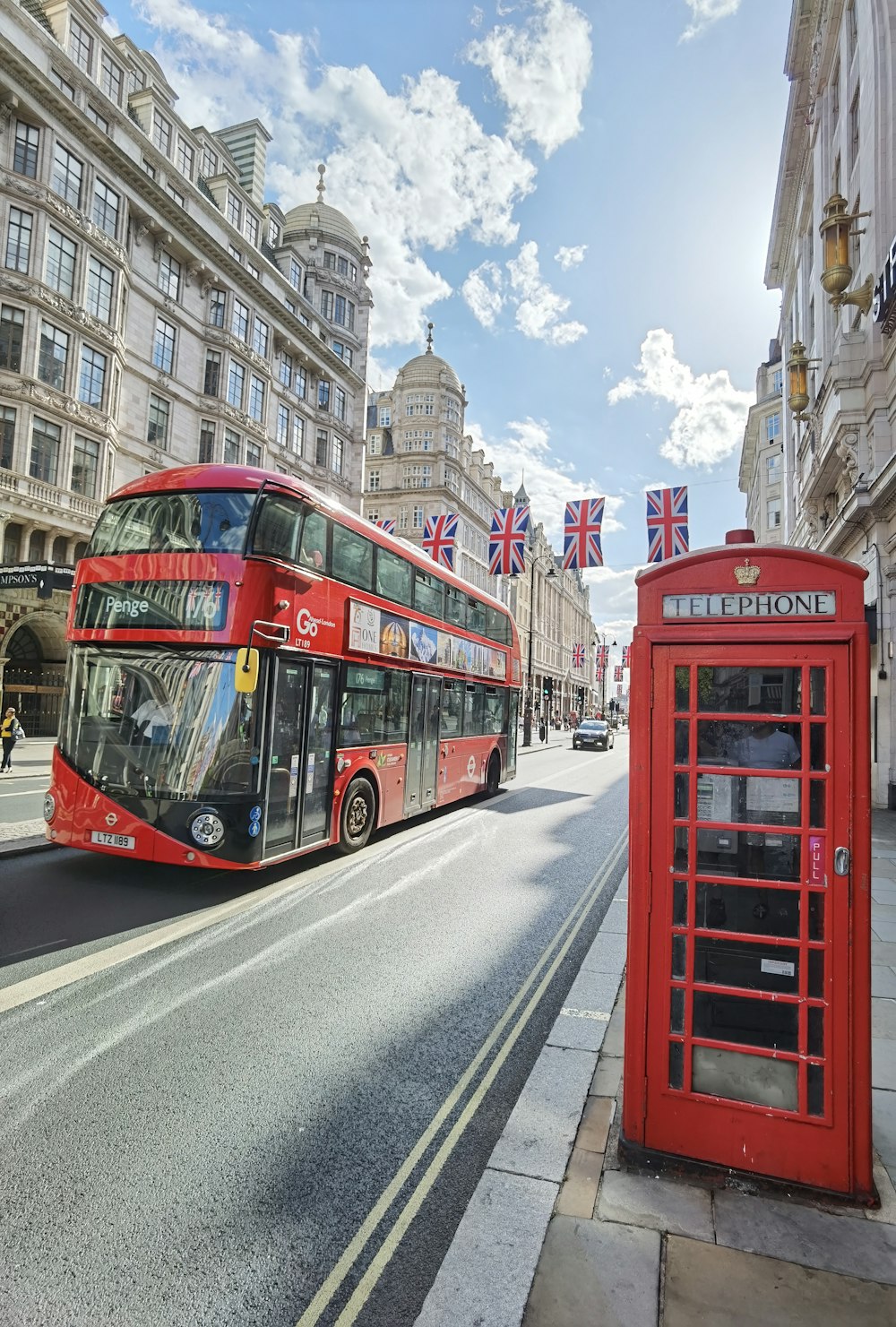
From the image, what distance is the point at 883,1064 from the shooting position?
163 inches

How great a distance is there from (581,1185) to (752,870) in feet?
5.03

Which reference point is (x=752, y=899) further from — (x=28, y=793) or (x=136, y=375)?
(x=136, y=375)

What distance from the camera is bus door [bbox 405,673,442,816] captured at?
11336 millimetres

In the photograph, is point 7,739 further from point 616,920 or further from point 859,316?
point 859,316

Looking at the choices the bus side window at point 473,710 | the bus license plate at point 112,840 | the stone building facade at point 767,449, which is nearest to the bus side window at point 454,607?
the bus side window at point 473,710

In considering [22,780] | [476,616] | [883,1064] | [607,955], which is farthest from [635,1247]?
[22,780]

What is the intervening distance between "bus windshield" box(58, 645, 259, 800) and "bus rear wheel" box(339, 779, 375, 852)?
2260 mm

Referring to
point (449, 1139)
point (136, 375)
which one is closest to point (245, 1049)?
point (449, 1139)

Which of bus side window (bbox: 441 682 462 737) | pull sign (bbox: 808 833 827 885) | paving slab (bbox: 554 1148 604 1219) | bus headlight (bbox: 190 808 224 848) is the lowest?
paving slab (bbox: 554 1148 604 1219)

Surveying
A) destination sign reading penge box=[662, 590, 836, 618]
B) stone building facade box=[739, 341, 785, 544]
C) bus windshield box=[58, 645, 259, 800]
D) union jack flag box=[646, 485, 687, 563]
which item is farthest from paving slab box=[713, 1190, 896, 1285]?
stone building facade box=[739, 341, 785, 544]

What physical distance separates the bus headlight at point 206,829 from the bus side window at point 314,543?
115 inches

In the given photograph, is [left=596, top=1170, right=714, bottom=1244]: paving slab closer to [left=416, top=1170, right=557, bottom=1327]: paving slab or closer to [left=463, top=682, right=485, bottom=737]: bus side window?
[left=416, top=1170, right=557, bottom=1327]: paving slab

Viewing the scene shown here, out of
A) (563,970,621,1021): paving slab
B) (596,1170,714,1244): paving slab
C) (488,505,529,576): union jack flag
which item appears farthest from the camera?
(488,505,529,576): union jack flag

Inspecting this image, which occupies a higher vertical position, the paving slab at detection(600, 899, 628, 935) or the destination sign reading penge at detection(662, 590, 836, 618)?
the destination sign reading penge at detection(662, 590, 836, 618)
